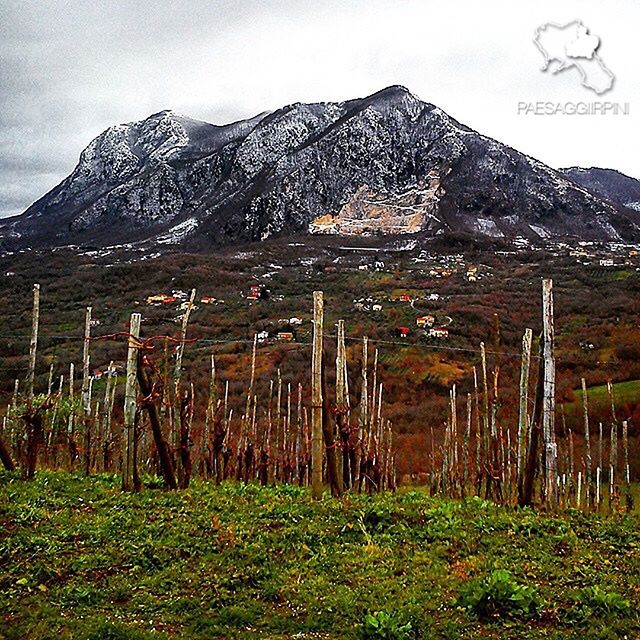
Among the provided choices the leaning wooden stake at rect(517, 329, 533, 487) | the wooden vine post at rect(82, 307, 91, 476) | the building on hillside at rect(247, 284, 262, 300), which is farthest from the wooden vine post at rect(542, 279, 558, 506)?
the building on hillside at rect(247, 284, 262, 300)

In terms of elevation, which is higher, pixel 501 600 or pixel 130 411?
pixel 130 411

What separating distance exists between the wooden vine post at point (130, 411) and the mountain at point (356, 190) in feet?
375

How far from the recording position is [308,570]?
5.88 meters

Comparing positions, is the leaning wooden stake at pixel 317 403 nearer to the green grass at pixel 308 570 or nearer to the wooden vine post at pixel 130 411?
the green grass at pixel 308 570

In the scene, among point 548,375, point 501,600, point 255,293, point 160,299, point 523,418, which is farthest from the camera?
point 255,293

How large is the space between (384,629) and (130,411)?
5.70 metres

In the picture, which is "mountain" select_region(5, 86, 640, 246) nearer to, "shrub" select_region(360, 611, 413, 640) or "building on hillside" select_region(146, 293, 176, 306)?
"building on hillside" select_region(146, 293, 176, 306)

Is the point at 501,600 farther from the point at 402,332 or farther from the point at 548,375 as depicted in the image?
the point at 402,332

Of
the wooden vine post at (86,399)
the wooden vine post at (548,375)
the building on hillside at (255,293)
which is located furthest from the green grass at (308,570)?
the building on hillside at (255,293)

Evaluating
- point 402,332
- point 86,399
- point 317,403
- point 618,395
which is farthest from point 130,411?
point 402,332

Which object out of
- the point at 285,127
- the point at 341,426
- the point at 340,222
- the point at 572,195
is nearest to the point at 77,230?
the point at 285,127

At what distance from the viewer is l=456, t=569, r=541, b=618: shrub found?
484 cm

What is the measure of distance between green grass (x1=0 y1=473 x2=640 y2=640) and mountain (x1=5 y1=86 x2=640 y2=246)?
115 metres

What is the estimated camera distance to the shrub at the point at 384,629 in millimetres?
4418
